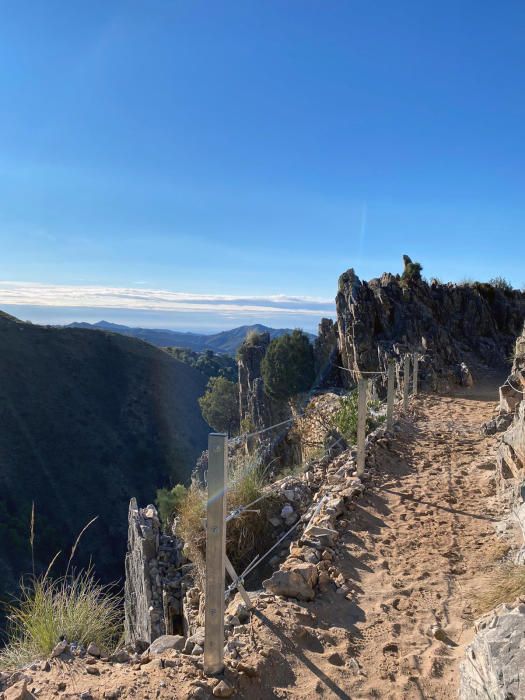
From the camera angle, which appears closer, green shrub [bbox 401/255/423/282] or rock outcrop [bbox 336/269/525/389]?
rock outcrop [bbox 336/269/525/389]

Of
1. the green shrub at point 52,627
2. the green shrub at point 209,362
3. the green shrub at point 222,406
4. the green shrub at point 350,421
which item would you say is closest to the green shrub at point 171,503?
the green shrub at point 350,421

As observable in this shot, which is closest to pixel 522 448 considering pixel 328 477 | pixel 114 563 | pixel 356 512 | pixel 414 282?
pixel 356 512

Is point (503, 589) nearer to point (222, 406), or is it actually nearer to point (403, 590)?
point (403, 590)

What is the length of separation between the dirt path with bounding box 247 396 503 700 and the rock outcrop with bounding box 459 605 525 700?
330mm

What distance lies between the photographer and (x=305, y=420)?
35.7 feet

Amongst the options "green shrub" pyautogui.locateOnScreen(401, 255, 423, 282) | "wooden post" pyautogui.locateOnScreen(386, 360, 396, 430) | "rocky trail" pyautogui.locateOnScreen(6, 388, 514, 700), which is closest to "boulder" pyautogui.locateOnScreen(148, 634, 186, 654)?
"rocky trail" pyautogui.locateOnScreen(6, 388, 514, 700)

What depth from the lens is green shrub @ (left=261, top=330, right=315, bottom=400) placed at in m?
27.8

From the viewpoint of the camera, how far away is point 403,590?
353 centimetres

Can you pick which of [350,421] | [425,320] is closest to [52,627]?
[350,421]

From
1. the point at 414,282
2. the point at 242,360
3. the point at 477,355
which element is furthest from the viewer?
the point at 242,360

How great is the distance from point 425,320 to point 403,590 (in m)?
14.5

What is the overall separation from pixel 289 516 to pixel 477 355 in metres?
13.3

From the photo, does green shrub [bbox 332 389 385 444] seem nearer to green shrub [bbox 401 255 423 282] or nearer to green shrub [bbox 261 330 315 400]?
green shrub [bbox 401 255 423 282]

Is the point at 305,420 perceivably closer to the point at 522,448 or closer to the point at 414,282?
the point at 522,448
